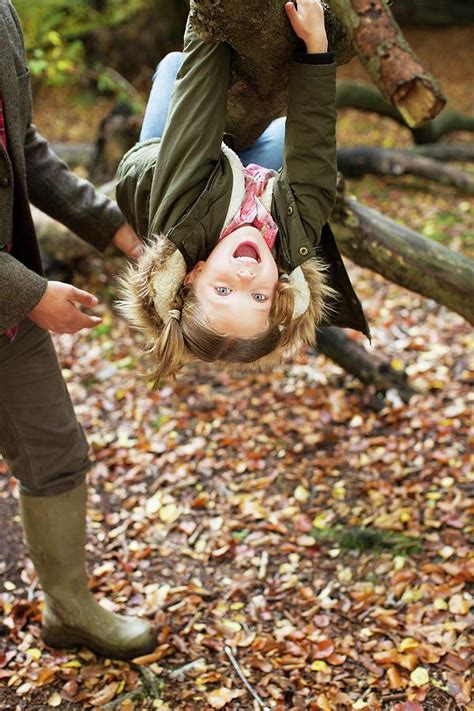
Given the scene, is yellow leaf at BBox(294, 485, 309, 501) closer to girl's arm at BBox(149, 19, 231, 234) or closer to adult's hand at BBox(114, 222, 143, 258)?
adult's hand at BBox(114, 222, 143, 258)

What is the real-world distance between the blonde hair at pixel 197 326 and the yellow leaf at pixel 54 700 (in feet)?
4.68

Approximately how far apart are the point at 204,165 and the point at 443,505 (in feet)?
7.62

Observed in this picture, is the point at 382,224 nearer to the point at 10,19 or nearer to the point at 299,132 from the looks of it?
the point at 299,132

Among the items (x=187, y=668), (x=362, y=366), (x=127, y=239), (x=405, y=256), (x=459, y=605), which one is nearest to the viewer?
(x=127, y=239)

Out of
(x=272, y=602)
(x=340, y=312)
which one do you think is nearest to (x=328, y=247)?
(x=340, y=312)

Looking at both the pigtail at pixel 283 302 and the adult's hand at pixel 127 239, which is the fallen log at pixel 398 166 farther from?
the pigtail at pixel 283 302

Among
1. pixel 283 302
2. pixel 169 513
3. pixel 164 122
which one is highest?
pixel 164 122

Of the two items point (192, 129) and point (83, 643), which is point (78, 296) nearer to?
point (192, 129)

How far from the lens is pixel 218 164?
2.13 meters

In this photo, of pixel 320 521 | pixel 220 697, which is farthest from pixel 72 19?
pixel 220 697

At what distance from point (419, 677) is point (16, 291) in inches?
80.7

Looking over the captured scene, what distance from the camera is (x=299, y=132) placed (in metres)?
2.11

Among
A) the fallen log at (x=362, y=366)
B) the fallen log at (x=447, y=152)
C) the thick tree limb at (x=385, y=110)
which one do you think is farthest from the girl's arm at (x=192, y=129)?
the fallen log at (x=447, y=152)

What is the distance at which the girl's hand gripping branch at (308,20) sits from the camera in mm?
1923
